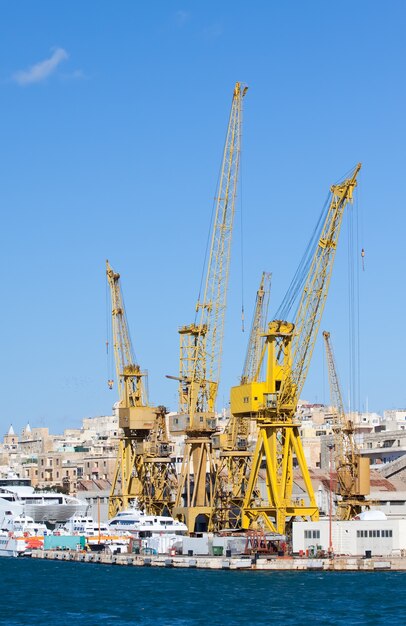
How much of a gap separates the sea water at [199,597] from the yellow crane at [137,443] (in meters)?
35.5

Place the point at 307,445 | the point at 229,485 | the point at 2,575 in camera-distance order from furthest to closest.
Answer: the point at 307,445
the point at 229,485
the point at 2,575

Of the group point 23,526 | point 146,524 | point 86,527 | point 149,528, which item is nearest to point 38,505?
point 23,526

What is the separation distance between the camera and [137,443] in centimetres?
14475

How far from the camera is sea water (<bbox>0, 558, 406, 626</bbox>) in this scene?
70938 millimetres

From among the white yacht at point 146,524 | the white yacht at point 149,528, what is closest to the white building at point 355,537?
the white yacht at point 149,528

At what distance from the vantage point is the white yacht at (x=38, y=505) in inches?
5699

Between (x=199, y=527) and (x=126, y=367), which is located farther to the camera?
(x=126, y=367)

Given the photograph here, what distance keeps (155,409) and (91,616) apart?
69.9m

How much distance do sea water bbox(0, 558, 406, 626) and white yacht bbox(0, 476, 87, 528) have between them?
1563 inches

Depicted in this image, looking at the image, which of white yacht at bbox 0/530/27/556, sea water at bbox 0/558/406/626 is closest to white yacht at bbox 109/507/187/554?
white yacht at bbox 0/530/27/556

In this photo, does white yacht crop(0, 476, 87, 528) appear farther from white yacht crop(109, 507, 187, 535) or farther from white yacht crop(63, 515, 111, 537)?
white yacht crop(109, 507, 187, 535)

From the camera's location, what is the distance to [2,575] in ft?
342

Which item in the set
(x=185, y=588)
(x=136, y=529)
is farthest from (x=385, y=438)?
(x=185, y=588)

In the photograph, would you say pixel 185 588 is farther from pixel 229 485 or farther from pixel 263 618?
pixel 229 485
